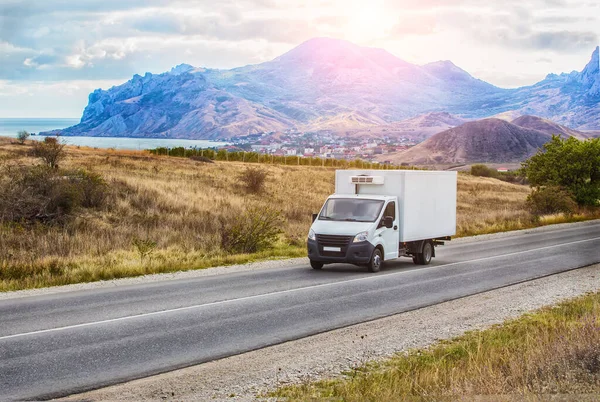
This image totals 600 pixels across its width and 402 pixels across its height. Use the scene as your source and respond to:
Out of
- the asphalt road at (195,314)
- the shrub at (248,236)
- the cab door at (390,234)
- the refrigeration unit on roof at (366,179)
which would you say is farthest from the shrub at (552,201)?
the cab door at (390,234)

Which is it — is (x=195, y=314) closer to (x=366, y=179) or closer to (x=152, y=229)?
(x=366, y=179)

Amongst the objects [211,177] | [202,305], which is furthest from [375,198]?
[211,177]

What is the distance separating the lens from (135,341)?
394 inches

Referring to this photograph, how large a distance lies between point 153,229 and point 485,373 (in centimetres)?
1995

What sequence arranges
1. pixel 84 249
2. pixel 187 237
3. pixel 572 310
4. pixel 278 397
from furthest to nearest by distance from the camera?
pixel 187 237
pixel 84 249
pixel 572 310
pixel 278 397

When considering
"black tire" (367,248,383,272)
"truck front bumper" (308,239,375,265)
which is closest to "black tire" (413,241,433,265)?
"black tire" (367,248,383,272)

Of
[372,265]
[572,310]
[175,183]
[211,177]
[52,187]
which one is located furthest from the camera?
[211,177]

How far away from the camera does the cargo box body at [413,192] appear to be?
19.5 meters

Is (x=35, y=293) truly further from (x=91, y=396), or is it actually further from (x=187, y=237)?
(x=187, y=237)

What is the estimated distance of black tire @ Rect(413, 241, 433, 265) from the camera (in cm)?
2048

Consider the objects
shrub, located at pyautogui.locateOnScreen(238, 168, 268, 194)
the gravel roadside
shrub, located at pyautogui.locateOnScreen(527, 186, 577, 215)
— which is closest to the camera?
the gravel roadside

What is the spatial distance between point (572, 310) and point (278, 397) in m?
7.26

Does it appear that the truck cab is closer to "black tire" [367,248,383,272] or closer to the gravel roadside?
"black tire" [367,248,383,272]

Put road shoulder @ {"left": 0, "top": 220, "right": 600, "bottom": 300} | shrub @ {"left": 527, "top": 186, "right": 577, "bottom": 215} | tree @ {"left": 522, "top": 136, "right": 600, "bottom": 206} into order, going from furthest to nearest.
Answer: tree @ {"left": 522, "top": 136, "right": 600, "bottom": 206} → shrub @ {"left": 527, "top": 186, "right": 577, "bottom": 215} → road shoulder @ {"left": 0, "top": 220, "right": 600, "bottom": 300}
